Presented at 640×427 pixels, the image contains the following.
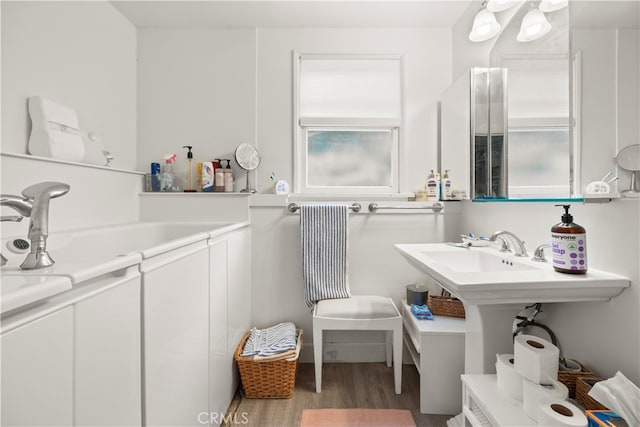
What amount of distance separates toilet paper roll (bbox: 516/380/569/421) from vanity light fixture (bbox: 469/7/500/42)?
1.62m

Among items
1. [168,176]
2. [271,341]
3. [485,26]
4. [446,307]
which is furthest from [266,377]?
[485,26]

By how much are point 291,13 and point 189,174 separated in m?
1.30

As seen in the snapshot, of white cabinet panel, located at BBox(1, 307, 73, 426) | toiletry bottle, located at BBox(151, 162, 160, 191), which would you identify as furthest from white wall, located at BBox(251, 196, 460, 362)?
white cabinet panel, located at BBox(1, 307, 73, 426)

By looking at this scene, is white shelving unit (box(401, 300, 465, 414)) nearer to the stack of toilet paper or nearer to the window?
the stack of toilet paper

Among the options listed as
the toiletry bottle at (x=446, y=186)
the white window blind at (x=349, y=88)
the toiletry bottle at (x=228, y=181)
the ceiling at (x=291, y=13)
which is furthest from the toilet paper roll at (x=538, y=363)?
the ceiling at (x=291, y=13)

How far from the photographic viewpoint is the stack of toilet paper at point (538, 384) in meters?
0.84

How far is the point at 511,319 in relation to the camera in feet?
3.84

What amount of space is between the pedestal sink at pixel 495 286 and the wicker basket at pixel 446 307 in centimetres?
34

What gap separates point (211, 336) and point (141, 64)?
1976 millimetres

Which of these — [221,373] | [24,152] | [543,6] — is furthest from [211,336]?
[543,6]

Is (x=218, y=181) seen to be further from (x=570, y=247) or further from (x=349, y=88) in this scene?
(x=570, y=247)

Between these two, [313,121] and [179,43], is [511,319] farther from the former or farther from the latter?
[179,43]

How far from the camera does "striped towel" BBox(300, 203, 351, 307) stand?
1.95 m

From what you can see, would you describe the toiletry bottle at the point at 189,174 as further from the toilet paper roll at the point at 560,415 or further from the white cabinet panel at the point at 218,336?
the toilet paper roll at the point at 560,415
